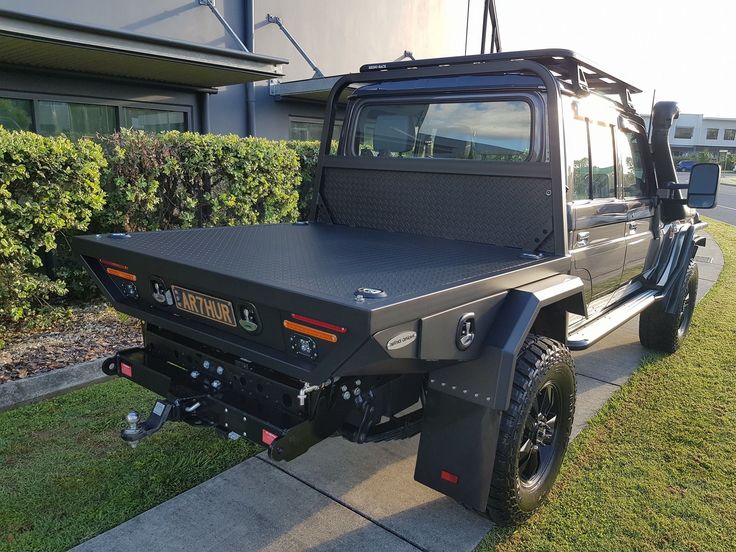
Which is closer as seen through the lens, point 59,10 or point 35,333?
point 35,333

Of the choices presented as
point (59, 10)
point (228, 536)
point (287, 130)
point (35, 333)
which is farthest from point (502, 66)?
point (287, 130)

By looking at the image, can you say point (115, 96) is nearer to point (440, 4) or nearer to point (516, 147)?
point (516, 147)

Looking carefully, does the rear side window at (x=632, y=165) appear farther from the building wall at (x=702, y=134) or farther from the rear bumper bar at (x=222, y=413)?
the building wall at (x=702, y=134)

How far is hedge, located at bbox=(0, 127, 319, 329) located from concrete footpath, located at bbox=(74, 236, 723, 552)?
2721 mm

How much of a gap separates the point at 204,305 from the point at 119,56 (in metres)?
5.74

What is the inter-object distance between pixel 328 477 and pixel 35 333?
3.17 meters

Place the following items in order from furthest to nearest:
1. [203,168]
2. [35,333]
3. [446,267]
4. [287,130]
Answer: [287,130] < [203,168] < [35,333] < [446,267]

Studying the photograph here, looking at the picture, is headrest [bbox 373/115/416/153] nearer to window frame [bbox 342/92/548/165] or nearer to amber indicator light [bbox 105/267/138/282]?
window frame [bbox 342/92/548/165]

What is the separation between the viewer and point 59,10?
7.32 meters

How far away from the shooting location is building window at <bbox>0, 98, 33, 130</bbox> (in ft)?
23.2

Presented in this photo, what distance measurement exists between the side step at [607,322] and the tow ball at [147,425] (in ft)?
6.97

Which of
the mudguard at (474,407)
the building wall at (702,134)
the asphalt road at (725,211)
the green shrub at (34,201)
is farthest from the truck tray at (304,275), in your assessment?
the building wall at (702,134)

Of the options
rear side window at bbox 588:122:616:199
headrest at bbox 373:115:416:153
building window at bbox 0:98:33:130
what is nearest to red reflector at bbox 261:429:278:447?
headrest at bbox 373:115:416:153

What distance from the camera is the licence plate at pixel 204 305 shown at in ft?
7.92
